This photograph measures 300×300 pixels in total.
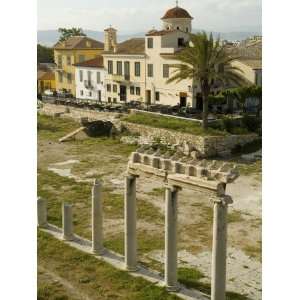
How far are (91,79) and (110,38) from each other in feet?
17.0

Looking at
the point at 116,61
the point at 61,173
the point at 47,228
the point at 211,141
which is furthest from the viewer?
the point at 116,61

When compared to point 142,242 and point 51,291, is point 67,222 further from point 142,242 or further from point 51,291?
point 51,291

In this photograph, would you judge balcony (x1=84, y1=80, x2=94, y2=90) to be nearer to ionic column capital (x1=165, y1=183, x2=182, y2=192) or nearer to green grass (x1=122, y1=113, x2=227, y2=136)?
green grass (x1=122, y1=113, x2=227, y2=136)

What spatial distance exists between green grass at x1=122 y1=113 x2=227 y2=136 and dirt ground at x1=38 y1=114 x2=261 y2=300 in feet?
11.4

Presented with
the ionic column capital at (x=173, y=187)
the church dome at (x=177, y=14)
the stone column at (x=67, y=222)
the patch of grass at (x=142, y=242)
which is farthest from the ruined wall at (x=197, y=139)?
the ionic column capital at (x=173, y=187)

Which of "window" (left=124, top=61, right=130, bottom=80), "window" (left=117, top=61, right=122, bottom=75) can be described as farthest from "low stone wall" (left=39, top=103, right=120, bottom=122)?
"window" (left=117, top=61, right=122, bottom=75)

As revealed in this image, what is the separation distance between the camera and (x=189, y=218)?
2111cm

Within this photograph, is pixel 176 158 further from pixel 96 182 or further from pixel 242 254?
pixel 242 254

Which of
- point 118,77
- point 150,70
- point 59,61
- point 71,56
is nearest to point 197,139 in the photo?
point 150,70

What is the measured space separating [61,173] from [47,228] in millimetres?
10104

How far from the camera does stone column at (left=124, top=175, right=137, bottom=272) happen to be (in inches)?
586

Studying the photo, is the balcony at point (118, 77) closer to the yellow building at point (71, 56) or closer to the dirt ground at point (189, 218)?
the yellow building at point (71, 56)
